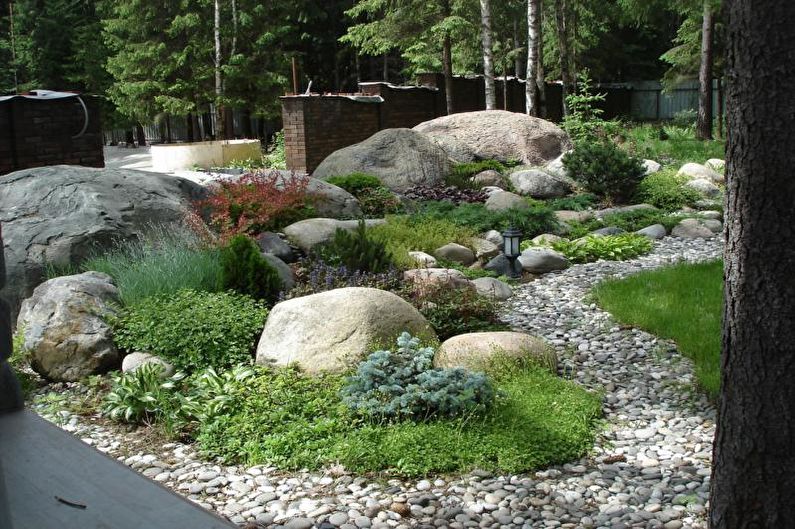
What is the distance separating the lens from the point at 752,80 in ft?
8.41

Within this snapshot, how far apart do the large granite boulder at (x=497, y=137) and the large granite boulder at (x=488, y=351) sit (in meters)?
10.3

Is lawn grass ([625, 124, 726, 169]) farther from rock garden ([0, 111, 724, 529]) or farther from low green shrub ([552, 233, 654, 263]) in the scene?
rock garden ([0, 111, 724, 529])

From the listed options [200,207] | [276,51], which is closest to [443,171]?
[200,207]

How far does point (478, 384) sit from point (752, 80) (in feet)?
8.61

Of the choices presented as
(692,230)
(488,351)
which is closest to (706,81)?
(692,230)

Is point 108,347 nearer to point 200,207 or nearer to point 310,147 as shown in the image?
point 200,207

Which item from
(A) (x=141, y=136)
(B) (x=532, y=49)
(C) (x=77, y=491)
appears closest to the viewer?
(C) (x=77, y=491)

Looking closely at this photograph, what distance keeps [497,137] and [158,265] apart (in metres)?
10.3

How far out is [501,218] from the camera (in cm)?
1093

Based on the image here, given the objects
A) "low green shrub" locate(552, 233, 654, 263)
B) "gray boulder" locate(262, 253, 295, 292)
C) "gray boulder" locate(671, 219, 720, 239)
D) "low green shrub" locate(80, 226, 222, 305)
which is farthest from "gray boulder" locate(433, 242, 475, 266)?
"gray boulder" locate(671, 219, 720, 239)

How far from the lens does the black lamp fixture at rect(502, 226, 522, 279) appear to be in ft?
28.3

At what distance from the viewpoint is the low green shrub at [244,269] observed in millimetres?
6660

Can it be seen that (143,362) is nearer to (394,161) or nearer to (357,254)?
(357,254)

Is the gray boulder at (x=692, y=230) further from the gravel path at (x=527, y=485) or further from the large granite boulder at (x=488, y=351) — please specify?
the large granite boulder at (x=488, y=351)
